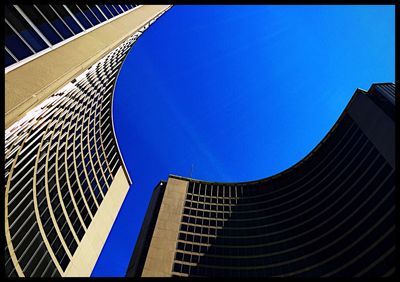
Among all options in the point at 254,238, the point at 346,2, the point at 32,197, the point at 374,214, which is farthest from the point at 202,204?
the point at 346,2

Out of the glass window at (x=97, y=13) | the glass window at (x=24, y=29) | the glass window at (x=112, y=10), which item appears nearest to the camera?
the glass window at (x=24, y=29)

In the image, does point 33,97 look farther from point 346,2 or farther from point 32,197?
point 32,197

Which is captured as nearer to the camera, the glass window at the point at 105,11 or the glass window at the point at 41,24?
the glass window at the point at 41,24

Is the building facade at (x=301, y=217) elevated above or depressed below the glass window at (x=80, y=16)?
below

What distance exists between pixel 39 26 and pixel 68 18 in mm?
3616

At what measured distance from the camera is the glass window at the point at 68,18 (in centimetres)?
1927

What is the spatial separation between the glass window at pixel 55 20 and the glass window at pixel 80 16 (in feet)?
6.37

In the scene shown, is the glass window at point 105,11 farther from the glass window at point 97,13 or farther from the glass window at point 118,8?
the glass window at point 118,8

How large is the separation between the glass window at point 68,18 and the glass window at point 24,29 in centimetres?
319

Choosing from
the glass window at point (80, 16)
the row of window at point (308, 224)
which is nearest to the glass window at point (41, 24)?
the glass window at point (80, 16)

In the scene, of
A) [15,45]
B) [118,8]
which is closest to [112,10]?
[118,8]

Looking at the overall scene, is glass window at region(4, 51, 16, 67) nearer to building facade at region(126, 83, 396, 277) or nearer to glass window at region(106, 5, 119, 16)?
glass window at region(106, 5, 119, 16)

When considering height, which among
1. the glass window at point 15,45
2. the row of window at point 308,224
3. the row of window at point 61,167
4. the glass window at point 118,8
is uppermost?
the glass window at point 15,45

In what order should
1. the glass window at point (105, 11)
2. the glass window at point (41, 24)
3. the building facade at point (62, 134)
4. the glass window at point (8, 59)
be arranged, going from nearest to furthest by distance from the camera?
the glass window at point (8, 59), the building facade at point (62, 134), the glass window at point (41, 24), the glass window at point (105, 11)
